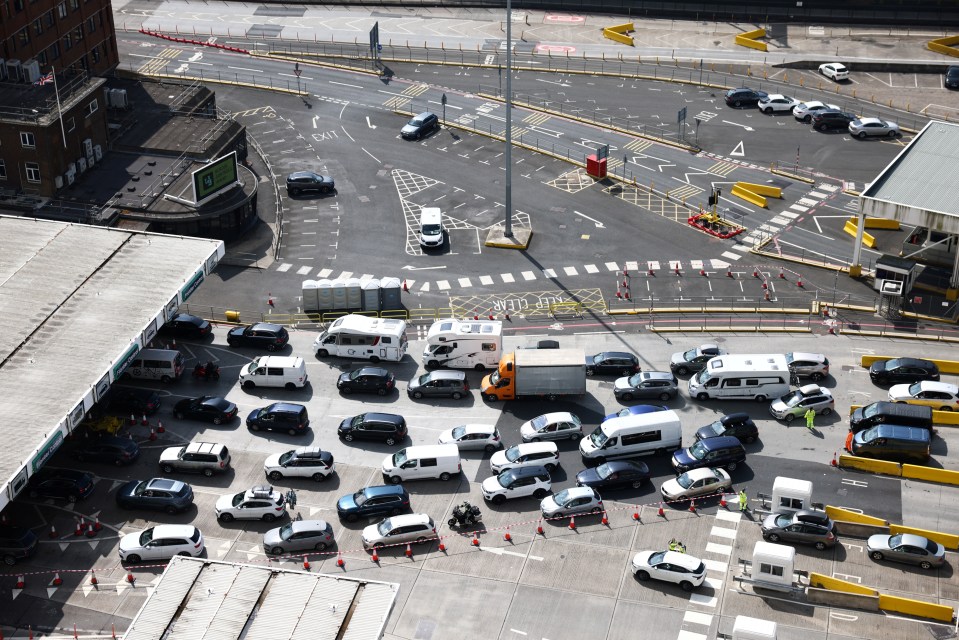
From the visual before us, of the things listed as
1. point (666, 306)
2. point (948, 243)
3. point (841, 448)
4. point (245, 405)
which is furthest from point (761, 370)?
point (245, 405)

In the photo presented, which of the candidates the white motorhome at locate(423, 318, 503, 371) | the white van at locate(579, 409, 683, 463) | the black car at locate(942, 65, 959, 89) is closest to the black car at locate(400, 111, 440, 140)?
the white motorhome at locate(423, 318, 503, 371)

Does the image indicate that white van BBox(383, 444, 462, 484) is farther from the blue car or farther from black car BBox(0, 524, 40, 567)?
black car BBox(0, 524, 40, 567)

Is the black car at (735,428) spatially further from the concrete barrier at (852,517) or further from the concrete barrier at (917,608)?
the concrete barrier at (917,608)

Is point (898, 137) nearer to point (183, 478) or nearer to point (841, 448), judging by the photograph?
point (841, 448)

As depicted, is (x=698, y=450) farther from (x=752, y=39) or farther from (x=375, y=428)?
(x=752, y=39)

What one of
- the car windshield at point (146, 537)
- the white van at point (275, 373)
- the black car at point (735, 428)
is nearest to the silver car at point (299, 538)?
the car windshield at point (146, 537)
